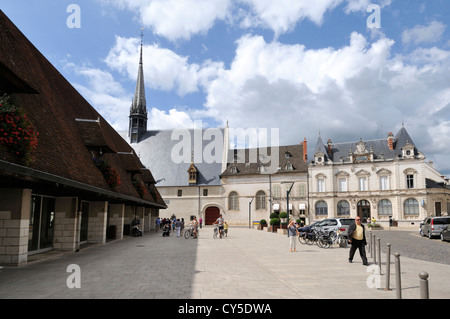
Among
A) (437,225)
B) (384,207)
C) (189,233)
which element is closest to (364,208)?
(384,207)

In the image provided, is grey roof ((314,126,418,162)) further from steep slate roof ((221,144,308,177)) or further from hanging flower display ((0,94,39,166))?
hanging flower display ((0,94,39,166))

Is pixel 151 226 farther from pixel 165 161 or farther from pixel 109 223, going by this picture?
pixel 165 161

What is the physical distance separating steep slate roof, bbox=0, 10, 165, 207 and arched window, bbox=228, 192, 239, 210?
33799 mm

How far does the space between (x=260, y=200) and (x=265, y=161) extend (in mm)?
6447

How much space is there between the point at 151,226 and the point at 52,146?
2755 centimetres

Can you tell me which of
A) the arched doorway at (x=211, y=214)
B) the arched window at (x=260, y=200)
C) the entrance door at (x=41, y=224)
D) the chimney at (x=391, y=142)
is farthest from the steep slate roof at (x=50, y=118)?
the chimney at (x=391, y=142)

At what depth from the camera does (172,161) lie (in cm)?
5647

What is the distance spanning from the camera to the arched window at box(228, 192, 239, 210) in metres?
52.9

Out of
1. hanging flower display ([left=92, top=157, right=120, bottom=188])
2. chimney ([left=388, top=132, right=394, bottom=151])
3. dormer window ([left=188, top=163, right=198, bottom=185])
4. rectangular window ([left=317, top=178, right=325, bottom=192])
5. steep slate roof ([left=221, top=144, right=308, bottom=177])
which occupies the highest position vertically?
chimney ([left=388, top=132, right=394, bottom=151])

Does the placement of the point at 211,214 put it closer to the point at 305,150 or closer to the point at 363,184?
the point at 305,150

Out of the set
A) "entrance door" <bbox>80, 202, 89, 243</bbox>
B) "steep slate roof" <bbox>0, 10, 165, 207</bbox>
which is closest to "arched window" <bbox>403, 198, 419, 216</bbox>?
"steep slate roof" <bbox>0, 10, 165, 207</bbox>

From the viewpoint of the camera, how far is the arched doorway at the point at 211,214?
5344 centimetres
